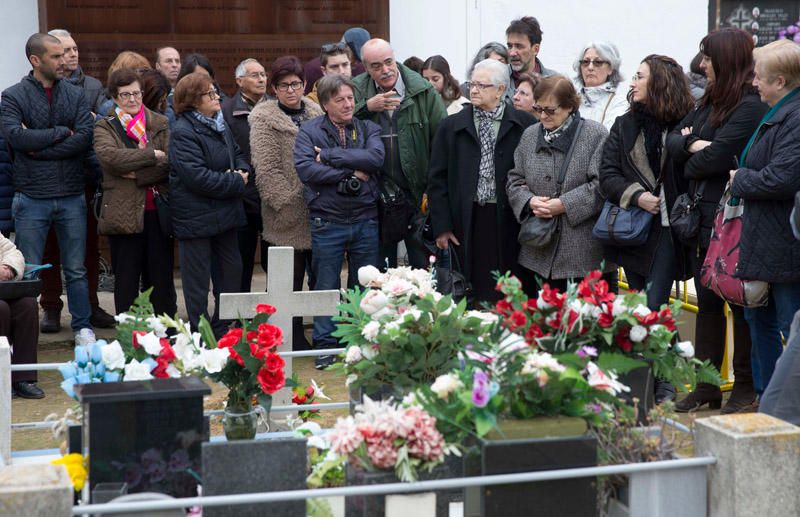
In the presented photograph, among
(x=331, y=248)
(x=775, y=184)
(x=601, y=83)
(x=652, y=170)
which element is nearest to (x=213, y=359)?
(x=775, y=184)

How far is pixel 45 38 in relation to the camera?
7762 mm

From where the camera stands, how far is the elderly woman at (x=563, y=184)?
6.81 m

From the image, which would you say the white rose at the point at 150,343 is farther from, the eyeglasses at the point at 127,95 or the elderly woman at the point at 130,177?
the eyeglasses at the point at 127,95

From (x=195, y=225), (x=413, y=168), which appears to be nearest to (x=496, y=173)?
(x=413, y=168)

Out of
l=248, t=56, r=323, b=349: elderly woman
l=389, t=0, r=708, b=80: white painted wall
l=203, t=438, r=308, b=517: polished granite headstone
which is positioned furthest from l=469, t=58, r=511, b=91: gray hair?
l=203, t=438, r=308, b=517: polished granite headstone

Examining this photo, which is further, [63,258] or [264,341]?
[63,258]

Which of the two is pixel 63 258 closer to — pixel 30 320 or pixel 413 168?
pixel 30 320

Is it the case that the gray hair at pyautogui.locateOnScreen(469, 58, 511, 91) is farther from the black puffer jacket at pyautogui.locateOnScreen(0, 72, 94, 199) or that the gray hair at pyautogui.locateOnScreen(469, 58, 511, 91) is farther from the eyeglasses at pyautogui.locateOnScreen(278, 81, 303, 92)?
the black puffer jacket at pyautogui.locateOnScreen(0, 72, 94, 199)

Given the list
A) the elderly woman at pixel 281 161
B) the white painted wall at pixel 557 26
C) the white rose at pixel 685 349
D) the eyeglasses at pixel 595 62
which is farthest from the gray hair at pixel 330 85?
the white rose at pixel 685 349

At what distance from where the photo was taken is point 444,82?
29.4 ft

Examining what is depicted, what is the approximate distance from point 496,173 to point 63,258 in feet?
9.90

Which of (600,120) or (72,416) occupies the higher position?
(600,120)

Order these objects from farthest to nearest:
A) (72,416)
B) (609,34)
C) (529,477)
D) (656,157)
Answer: (609,34)
(656,157)
(72,416)
(529,477)

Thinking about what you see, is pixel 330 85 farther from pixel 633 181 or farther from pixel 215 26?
pixel 215 26
